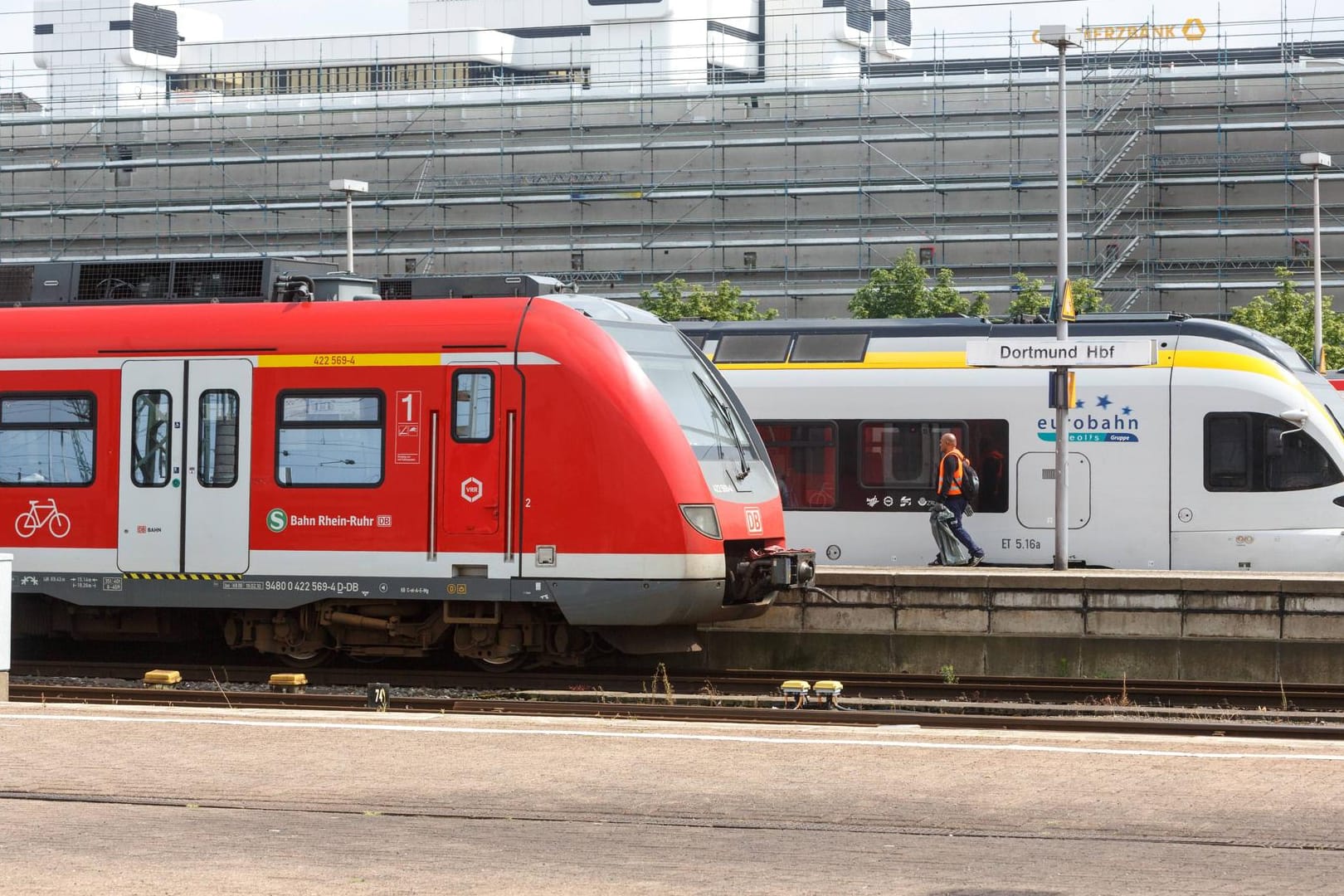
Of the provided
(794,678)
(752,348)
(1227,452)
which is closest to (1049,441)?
(1227,452)

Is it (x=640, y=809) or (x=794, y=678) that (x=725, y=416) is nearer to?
(x=794, y=678)

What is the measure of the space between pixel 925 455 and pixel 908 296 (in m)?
37.9

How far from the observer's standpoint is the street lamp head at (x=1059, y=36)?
21.9 m

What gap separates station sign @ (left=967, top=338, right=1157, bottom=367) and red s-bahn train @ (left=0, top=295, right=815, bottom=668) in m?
3.50

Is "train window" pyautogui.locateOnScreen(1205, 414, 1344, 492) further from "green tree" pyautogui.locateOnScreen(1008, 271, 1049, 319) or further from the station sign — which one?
"green tree" pyautogui.locateOnScreen(1008, 271, 1049, 319)

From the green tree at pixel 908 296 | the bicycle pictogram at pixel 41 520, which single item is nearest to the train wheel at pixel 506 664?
the bicycle pictogram at pixel 41 520

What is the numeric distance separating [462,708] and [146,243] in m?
65.6

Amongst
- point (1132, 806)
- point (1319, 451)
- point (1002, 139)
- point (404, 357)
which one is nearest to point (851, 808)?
point (1132, 806)

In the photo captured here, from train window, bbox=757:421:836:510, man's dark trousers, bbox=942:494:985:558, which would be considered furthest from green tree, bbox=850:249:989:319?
man's dark trousers, bbox=942:494:985:558

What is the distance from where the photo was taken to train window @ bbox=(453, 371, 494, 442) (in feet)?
46.1

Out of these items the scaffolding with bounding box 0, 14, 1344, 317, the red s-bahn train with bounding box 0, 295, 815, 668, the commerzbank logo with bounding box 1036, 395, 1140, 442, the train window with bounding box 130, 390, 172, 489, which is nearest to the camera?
the red s-bahn train with bounding box 0, 295, 815, 668

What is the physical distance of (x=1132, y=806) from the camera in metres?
8.22

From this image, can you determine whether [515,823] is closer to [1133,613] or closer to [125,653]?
[1133,613]

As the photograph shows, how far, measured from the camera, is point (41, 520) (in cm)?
1517
